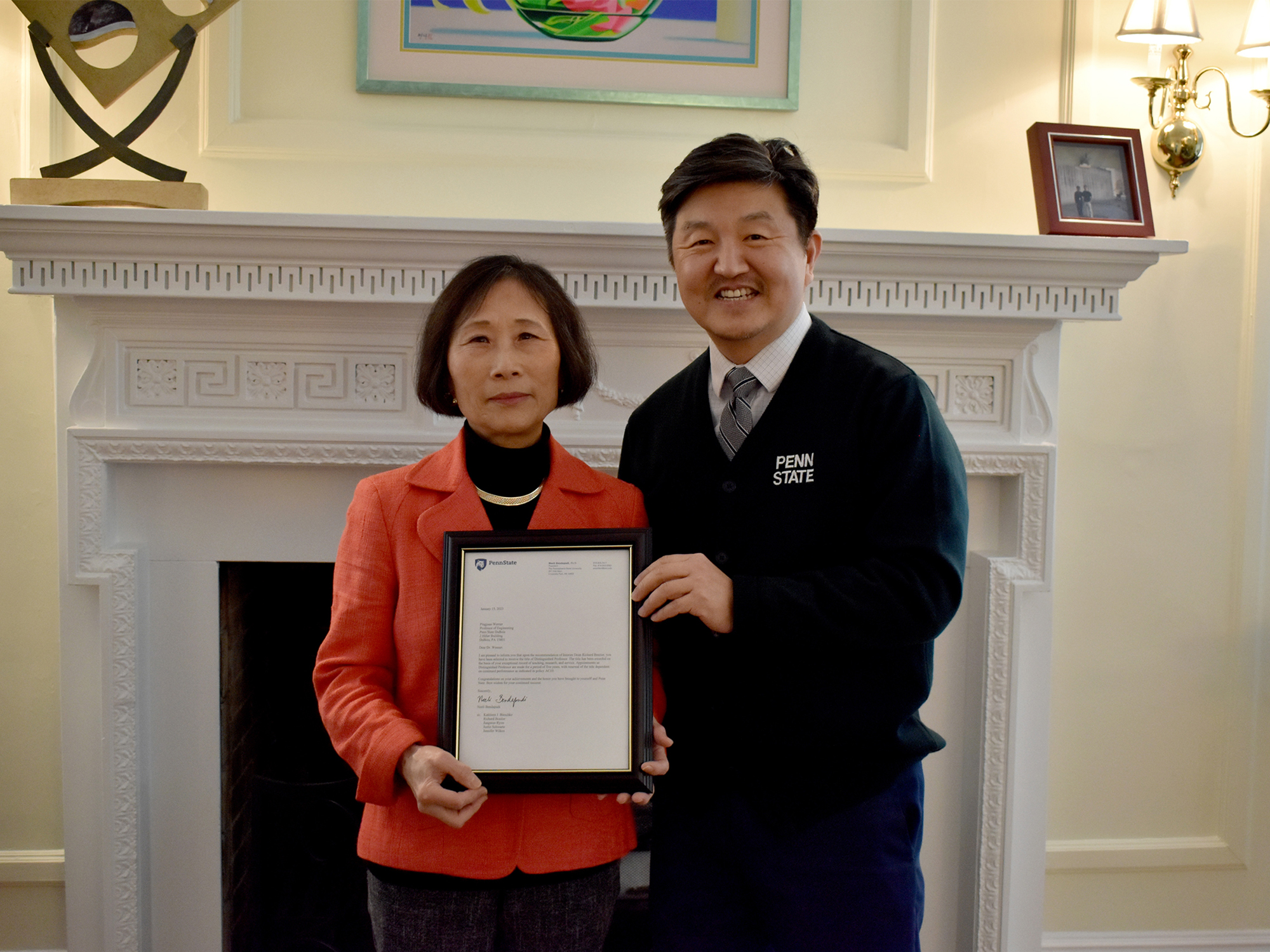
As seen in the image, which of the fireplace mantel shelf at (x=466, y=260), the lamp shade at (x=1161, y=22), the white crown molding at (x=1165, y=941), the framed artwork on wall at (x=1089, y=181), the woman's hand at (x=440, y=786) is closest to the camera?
the woman's hand at (x=440, y=786)

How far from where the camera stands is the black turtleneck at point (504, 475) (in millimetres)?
1162

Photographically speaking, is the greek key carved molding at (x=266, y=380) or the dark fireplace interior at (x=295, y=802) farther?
the dark fireplace interior at (x=295, y=802)

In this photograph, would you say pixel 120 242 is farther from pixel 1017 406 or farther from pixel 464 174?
pixel 1017 406

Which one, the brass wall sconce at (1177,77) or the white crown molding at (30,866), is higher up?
the brass wall sconce at (1177,77)

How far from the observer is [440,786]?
1.01 metres

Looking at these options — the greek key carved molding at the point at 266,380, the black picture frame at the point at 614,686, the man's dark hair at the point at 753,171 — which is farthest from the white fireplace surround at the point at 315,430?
the black picture frame at the point at 614,686

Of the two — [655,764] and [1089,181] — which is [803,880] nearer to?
[655,764]

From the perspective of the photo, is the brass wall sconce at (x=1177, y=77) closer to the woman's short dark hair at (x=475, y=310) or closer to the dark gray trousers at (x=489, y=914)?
the woman's short dark hair at (x=475, y=310)

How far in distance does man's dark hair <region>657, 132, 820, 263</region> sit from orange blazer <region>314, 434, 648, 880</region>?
1.37 feet

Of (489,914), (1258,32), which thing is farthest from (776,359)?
(1258,32)

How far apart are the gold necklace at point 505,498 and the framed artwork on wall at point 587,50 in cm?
101

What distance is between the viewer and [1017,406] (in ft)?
5.67

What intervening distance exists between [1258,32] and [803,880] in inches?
71.9

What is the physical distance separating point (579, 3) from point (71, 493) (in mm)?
1337
